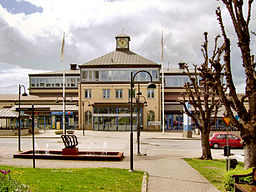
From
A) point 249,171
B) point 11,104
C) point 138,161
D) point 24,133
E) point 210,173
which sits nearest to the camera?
point 249,171

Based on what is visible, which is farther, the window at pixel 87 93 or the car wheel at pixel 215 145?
the window at pixel 87 93

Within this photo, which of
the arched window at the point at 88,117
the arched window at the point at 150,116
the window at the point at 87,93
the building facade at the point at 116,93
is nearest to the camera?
the building facade at the point at 116,93

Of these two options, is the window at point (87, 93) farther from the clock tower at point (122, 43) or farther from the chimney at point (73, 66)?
the chimney at point (73, 66)

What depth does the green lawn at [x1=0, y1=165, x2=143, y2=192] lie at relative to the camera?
30.0 feet

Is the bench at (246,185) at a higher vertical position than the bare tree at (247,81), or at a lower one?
lower

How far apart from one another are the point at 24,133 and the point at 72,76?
2605 centimetres

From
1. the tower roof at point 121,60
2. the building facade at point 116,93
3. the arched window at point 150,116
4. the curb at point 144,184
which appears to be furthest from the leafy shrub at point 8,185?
the tower roof at point 121,60

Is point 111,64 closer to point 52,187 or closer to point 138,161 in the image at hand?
point 138,161

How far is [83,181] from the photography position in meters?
10.2

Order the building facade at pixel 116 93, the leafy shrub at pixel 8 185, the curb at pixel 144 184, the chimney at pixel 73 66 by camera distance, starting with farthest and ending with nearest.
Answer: the chimney at pixel 73 66 < the building facade at pixel 116 93 < the curb at pixel 144 184 < the leafy shrub at pixel 8 185

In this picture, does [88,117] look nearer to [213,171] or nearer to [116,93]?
[116,93]

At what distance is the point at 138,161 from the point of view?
54.7ft

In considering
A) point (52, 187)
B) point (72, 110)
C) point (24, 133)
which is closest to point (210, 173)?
A: point (52, 187)

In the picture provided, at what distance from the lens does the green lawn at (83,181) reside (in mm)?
9156
